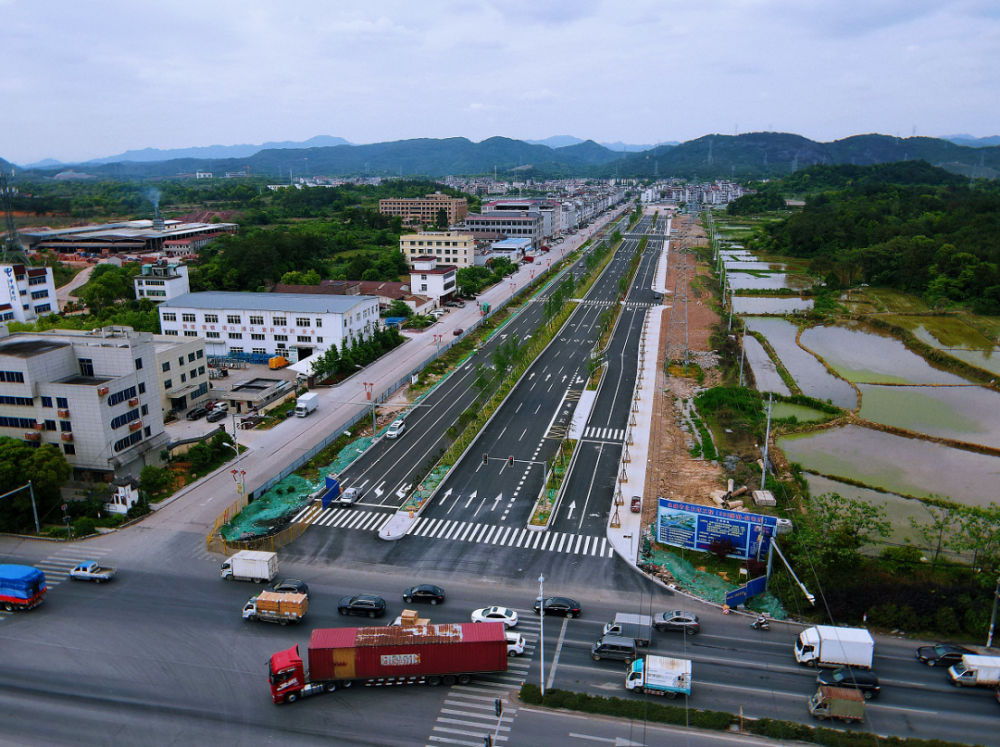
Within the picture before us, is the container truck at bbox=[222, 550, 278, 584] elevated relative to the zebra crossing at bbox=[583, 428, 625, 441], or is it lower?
lower

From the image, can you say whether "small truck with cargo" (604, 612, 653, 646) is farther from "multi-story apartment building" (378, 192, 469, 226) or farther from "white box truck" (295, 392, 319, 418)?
"multi-story apartment building" (378, 192, 469, 226)

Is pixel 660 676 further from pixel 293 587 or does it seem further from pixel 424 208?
pixel 424 208

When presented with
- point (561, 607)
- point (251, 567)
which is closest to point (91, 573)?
point (251, 567)

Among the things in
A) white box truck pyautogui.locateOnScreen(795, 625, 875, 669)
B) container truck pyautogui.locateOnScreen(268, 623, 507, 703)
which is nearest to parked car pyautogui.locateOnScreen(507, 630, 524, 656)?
container truck pyautogui.locateOnScreen(268, 623, 507, 703)

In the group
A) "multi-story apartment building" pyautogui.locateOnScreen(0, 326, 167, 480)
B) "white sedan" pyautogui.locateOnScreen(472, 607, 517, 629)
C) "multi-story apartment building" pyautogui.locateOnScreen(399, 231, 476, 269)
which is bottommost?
"white sedan" pyautogui.locateOnScreen(472, 607, 517, 629)

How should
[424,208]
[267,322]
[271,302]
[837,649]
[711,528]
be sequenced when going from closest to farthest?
[837,649] < [711,528] < [267,322] < [271,302] < [424,208]

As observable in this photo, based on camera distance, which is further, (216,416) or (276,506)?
(216,416)

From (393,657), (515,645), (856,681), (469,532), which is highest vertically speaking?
(393,657)
